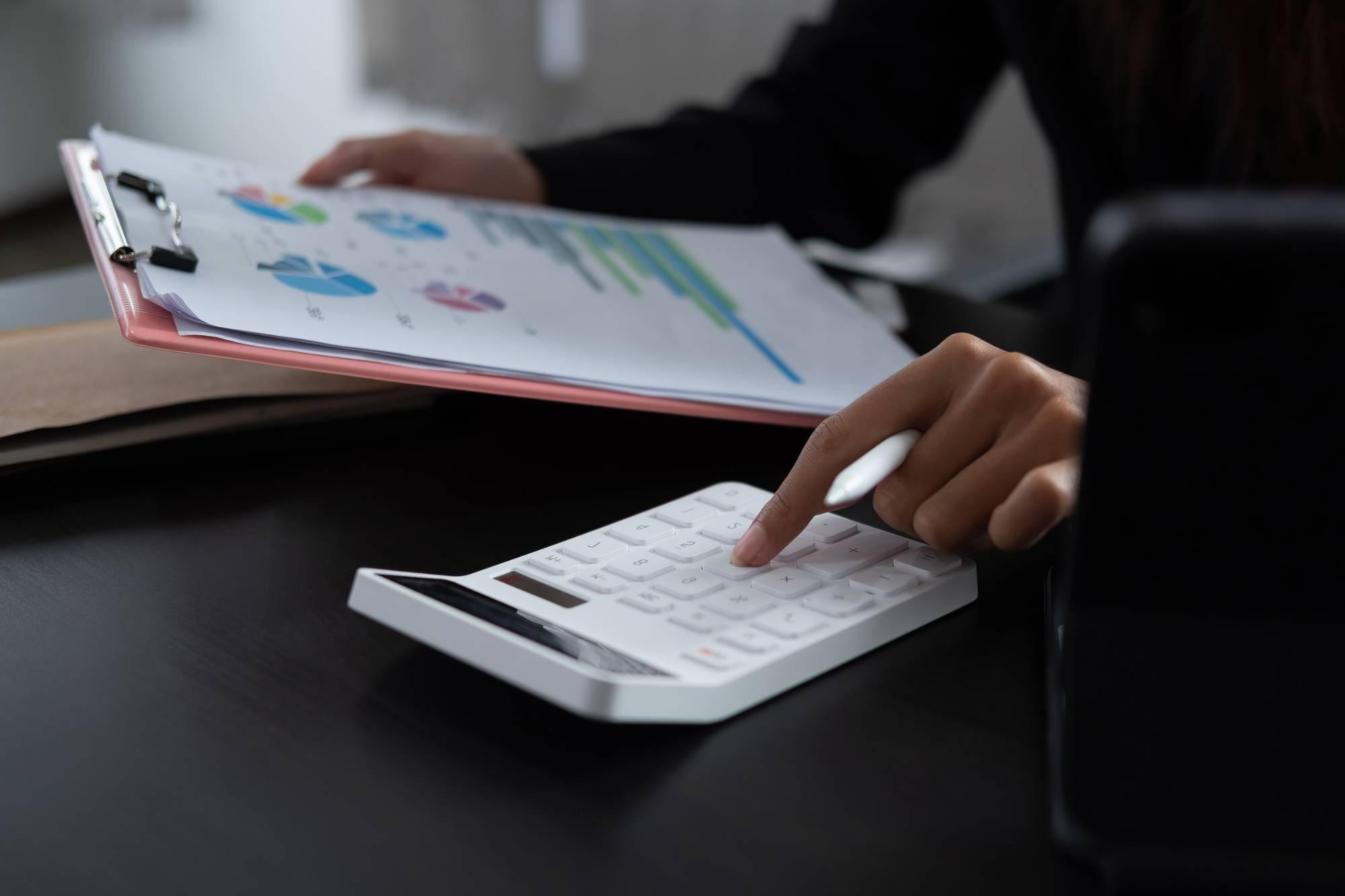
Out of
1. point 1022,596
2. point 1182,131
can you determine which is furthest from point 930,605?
point 1182,131

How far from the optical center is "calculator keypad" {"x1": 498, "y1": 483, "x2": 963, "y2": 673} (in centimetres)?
35

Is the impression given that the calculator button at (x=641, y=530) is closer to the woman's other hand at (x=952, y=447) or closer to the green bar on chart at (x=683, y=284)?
the woman's other hand at (x=952, y=447)

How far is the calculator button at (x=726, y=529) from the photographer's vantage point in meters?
0.42

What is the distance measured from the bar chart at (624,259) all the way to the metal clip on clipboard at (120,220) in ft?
0.55

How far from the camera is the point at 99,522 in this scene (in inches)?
18.4

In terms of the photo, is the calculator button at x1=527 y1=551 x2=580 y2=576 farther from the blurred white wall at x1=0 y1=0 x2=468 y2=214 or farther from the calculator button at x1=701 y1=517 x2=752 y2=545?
the blurred white wall at x1=0 y1=0 x2=468 y2=214

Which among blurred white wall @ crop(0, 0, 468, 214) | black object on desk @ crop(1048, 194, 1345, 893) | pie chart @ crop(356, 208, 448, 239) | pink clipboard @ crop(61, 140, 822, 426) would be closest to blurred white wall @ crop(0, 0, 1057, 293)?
blurred white wall @ crop(0, 0, 468, 214)

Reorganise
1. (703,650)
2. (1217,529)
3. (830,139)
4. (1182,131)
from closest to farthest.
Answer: (1217,529)
(703,650)
(1182,131)
(830,139)

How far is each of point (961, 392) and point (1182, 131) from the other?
0.55 m

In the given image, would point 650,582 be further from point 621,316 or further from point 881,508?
point 621,316

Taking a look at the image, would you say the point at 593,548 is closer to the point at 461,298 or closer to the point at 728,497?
the point at 728,497

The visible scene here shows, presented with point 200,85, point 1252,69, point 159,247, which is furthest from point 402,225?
point 200,85

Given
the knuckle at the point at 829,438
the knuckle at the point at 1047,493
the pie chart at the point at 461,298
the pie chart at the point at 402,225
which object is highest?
the pie chart at the point at 402,225

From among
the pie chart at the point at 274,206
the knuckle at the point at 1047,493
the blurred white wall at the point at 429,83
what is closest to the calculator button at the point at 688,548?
the knuckle at the point at 1047,493
